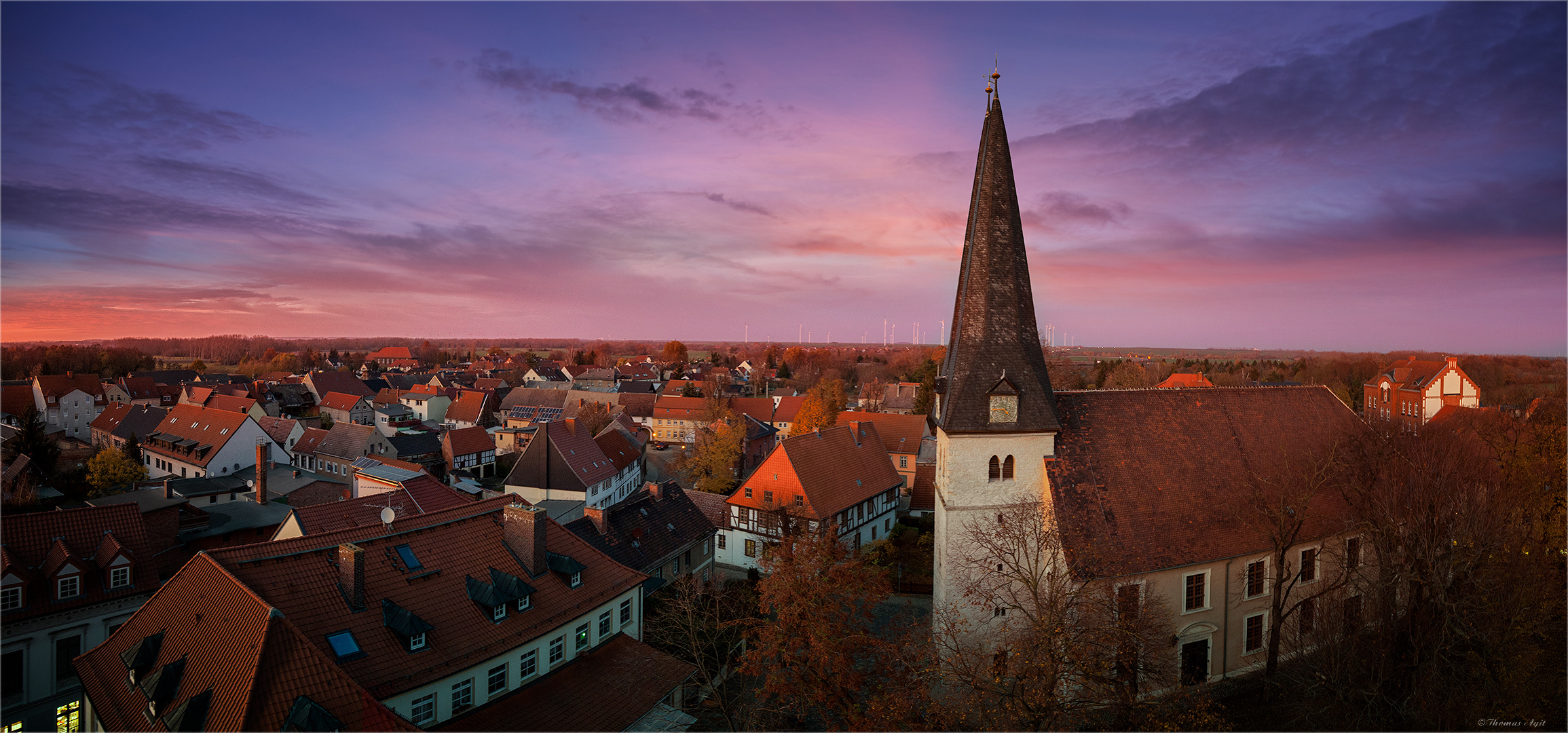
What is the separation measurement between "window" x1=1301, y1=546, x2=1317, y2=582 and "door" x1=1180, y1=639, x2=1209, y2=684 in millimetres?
5218

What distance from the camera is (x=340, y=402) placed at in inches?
4107

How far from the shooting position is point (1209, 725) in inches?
845

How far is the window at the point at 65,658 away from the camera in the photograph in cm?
2480

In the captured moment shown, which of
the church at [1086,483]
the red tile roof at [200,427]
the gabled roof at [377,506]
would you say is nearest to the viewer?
the church at [1086,483]

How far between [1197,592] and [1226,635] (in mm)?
2228

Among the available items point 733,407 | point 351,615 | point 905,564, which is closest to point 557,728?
point 351,615

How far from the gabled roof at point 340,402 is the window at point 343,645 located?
99.3m

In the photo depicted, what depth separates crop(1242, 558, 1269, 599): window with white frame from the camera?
83.6 ft

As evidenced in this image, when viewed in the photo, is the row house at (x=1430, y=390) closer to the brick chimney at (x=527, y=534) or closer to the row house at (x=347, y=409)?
the brick chimney at (x=527, y=534)

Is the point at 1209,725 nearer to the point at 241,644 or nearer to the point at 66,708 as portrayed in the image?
the point at 241,644

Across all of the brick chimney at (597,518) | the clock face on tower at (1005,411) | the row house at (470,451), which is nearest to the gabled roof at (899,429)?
the brick chimney at (597,518)

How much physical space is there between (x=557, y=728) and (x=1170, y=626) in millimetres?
20930

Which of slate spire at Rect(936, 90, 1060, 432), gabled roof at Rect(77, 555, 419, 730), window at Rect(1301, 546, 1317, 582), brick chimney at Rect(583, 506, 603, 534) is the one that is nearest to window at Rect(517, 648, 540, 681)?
gabled roof at Rect(77, 555, 419, 730)

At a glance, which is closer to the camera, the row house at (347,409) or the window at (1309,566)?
the window at (1309,566)
